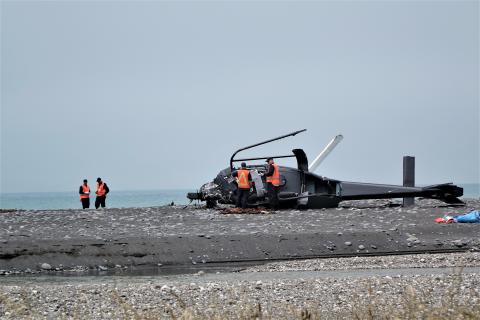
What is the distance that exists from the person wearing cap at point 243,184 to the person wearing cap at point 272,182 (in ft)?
2.03

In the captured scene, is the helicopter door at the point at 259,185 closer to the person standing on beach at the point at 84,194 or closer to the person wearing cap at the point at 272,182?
the person wearing cap at the point at 272,182

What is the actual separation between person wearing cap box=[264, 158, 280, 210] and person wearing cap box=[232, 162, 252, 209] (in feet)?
2.03

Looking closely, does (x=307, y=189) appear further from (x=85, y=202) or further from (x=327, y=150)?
(x=85, y=202)

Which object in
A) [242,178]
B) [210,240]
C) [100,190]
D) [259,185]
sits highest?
[242,178]

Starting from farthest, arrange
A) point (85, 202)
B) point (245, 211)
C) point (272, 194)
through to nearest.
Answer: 1. point (85, 202)
2. point (272, 194)
3. point (245, 211)

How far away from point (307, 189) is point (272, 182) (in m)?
1.68

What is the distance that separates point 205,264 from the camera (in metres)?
19.6

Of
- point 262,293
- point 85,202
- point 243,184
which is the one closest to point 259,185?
point 243,184

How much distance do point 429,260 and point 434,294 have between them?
5622 millimetres

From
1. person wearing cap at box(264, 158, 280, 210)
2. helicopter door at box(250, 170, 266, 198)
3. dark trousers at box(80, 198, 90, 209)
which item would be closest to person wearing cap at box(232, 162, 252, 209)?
helicopter door at box(250, 170, 266, 198)

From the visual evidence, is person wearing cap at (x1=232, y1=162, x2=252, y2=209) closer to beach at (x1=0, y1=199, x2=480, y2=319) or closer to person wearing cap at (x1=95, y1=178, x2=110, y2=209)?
beach at (x1=0, y1=199, x2=480, y2=319)

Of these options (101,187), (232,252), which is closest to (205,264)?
(232,252)

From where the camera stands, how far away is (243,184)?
27.2m

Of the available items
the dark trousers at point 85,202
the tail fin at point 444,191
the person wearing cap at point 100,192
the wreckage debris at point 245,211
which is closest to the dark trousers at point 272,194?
the wreckage debris at point 245,211
